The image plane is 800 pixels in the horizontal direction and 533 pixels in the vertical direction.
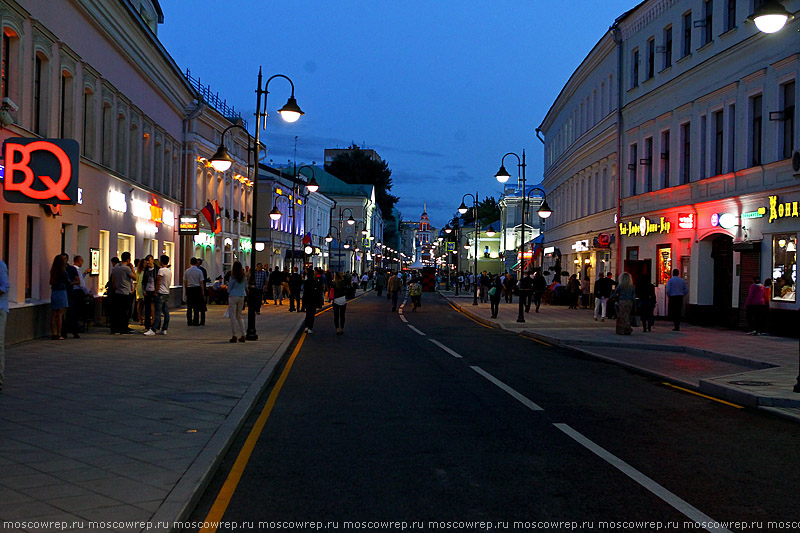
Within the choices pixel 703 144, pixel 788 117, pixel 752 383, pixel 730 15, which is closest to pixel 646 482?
pixel 752 383

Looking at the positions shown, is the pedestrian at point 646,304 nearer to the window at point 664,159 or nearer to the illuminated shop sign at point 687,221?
the illuminated shop sign at point 687,221

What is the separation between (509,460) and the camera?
728cm

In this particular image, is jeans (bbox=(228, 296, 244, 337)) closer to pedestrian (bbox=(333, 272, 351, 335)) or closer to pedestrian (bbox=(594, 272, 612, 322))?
pedestrian (bbox=(333, 272, 351, 335))

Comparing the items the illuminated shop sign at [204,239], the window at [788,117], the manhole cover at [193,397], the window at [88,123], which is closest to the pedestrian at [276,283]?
the illuminated shop sign at [204,239]

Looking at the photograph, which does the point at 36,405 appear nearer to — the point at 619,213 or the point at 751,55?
the point at 751,55

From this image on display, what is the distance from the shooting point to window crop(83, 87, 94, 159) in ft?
74.4

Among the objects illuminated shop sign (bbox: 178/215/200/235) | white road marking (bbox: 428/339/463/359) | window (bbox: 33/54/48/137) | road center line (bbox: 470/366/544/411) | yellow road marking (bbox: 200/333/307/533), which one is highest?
window (bbox: 33/54/48/137)

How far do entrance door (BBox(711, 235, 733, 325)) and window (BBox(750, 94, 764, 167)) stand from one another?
9.56ft

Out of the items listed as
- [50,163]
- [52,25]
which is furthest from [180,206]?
[50,163]

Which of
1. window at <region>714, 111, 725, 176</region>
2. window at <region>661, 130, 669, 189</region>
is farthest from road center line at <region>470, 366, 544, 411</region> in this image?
window at <region>661, 130, 669, 189</region>

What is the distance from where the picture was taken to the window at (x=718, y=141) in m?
26.2

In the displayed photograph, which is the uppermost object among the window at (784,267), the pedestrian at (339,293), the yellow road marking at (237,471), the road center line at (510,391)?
the window at (784,267)

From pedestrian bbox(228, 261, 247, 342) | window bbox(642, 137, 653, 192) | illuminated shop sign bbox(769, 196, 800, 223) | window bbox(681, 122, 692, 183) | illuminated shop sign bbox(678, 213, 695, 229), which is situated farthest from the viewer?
window bbox(642, 137, 653, 192)

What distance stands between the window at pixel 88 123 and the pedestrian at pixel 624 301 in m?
15.6
